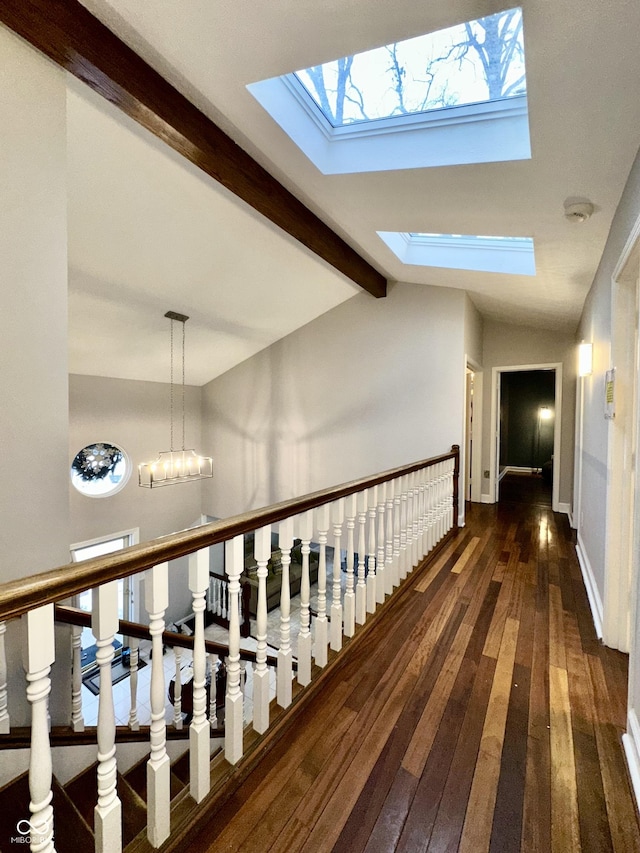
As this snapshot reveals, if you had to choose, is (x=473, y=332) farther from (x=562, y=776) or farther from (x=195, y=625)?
(x=195, y=625)

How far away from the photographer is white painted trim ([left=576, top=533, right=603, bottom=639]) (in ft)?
7.80

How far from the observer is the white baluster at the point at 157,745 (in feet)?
3.51

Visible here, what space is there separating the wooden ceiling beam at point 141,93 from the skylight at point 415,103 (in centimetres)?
52

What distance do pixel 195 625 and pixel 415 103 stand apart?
270 centimetres

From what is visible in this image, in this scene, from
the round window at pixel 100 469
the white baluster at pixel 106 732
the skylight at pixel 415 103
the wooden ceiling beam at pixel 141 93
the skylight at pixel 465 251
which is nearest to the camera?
the white baluster at pixel 106 732

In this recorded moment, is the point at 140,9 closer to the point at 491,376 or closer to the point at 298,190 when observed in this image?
the point at 298,190

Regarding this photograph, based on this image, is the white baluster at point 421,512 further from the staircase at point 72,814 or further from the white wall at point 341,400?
the staircase at point 72,814

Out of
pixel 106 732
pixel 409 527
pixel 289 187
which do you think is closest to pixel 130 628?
pixel 106 732

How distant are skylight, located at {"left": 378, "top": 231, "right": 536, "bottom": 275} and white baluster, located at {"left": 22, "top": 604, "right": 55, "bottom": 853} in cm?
366

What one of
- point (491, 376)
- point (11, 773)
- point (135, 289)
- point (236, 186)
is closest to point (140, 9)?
point (236, 186)

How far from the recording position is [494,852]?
3.78ft

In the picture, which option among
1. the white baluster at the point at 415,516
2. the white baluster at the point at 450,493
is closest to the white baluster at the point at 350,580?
the white baluster at the point at 415,516

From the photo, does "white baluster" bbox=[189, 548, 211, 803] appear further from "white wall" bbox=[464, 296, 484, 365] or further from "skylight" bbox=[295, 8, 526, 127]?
"white wall" bbox=[464, 296, 484, 365]

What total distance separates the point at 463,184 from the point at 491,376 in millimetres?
3950
